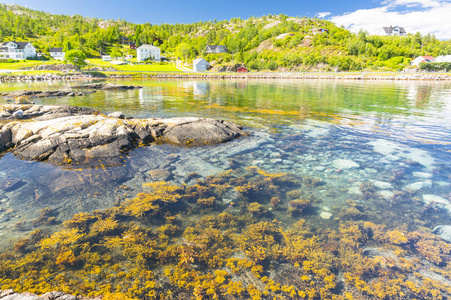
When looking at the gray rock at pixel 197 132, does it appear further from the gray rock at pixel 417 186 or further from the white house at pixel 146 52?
the white house at pixel 146 52

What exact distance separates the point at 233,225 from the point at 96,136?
9.41m

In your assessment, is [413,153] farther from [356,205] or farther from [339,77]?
[339,77]

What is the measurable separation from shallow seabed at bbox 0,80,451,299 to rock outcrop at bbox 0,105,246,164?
87 centimetres

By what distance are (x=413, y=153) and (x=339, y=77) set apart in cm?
10819

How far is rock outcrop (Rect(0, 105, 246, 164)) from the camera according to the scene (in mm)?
11133

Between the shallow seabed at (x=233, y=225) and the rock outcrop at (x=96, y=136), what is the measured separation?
0.87m

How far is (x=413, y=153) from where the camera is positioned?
11938 mm

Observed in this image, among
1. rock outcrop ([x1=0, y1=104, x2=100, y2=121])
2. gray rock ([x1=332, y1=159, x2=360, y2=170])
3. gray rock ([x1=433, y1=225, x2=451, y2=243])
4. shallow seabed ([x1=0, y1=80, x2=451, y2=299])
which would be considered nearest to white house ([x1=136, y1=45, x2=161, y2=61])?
rock outcrop ([x1=0, y1=104, x2=100, y2=121])

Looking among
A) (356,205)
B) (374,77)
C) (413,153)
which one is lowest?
(356,205)

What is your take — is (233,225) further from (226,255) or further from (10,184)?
(10,184)

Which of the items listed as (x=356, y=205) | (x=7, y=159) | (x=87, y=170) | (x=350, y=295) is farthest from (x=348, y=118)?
(x=7, y=159)

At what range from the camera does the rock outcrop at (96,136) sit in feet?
36.5

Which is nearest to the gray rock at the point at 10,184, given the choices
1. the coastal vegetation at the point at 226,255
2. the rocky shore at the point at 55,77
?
the coastal vegetation at the point at 226,255

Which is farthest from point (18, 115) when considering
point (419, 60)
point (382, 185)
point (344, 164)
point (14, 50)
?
point (14, 50)
